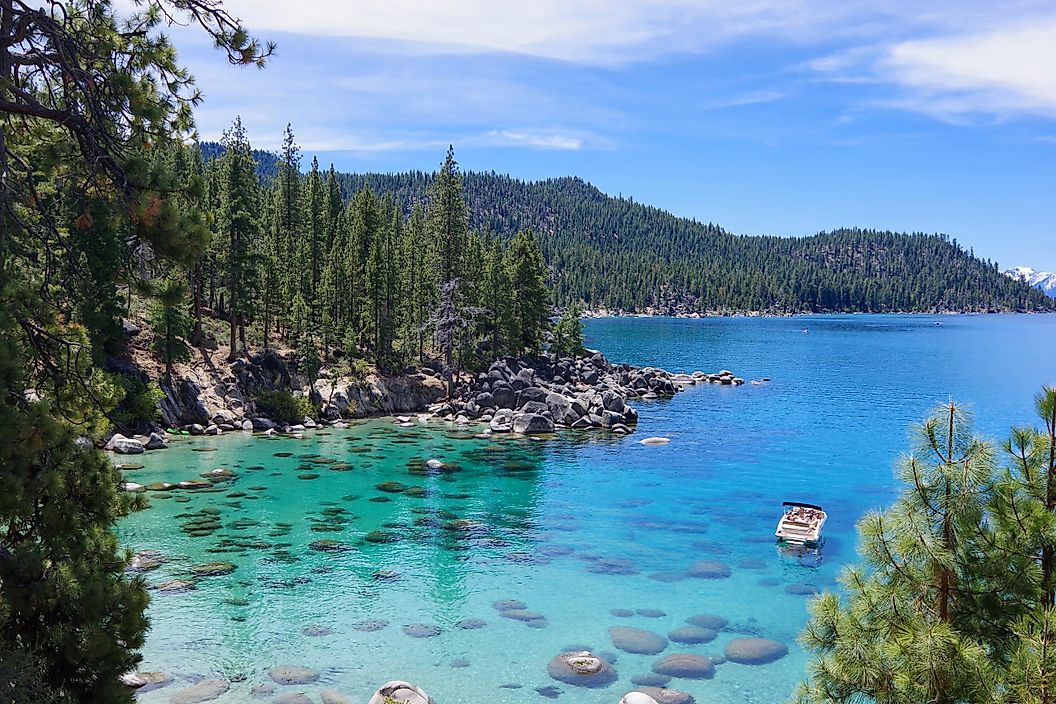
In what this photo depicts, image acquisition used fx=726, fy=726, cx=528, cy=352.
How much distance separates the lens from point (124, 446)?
138 feet

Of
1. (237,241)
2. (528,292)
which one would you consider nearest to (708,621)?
(237,241)

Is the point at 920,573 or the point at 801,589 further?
the point at 801,589

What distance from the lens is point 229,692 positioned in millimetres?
17734

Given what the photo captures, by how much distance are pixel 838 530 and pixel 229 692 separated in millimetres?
26523

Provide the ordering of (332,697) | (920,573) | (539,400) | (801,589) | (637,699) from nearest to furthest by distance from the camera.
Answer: (920,573)
(637,699)
(332,697)
(801,589)
(539,400)

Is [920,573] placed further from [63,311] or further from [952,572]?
[63,311]

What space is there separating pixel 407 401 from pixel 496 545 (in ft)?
111

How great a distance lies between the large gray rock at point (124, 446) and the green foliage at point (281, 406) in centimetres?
1120

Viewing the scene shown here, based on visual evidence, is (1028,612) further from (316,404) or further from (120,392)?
(316,404)

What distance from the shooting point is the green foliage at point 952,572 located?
8.43 m

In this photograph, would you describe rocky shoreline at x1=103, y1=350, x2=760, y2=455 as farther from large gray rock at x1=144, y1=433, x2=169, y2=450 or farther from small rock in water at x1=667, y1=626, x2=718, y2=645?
small rock in water at x1=667, y1=626, x2=718, y2=645

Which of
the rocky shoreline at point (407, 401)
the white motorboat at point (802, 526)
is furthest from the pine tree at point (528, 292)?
the white motorboat at point (802, 526)


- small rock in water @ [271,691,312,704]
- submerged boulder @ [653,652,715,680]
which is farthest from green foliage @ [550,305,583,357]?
small rock in water @ [271,691,312,704]

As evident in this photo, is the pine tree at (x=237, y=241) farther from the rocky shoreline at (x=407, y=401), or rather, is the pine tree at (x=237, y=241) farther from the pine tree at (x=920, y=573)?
the pine tree at (x=920, y=573)
